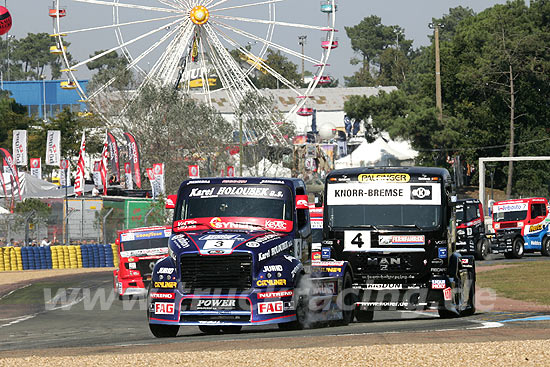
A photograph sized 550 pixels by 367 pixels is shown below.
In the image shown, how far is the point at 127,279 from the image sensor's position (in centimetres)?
2744

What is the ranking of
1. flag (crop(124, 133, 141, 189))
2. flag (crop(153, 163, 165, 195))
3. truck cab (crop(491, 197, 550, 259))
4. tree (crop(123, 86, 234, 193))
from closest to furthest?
truck cab (crop(491, 197, 550, 259)), flag (crop(153, 163, 165, 195)), flag (crop(124, 133, 141, 189)), tree (crop(123, 86, 234, 193))

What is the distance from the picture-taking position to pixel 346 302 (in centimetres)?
1728

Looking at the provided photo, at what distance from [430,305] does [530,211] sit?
25652mm

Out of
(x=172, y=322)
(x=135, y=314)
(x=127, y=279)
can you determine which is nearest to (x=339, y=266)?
(x=172, y=322)

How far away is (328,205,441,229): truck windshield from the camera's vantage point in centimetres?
1753

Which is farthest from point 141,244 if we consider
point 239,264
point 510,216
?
point 510,216

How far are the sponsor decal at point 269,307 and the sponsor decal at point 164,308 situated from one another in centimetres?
128

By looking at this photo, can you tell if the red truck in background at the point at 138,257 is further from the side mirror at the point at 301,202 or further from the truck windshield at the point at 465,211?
the truck windshield at the point at 465,211

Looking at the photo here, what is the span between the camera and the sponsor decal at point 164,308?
1454cm

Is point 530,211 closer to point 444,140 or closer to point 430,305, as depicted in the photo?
point 430,305

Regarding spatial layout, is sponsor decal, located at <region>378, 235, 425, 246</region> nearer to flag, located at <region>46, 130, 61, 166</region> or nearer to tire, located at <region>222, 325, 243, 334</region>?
tire, located at <region>222, 325, 243, 334</region>

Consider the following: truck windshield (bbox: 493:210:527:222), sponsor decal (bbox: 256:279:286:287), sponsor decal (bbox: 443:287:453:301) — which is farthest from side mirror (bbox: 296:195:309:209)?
truck windshield (bbox: 493:210:527:222)

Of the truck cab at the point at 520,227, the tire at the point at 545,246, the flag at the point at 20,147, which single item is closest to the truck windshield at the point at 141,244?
the truck cab at the point at 520,227

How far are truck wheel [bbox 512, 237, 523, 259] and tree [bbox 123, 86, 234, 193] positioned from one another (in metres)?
33.0
